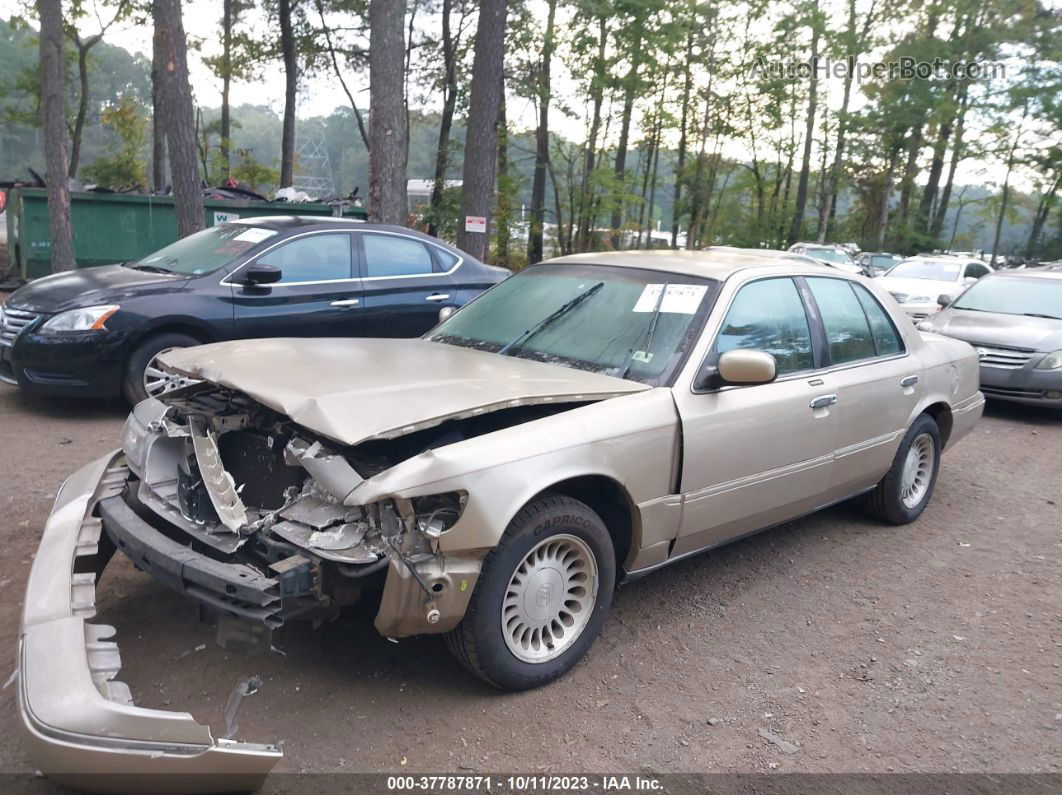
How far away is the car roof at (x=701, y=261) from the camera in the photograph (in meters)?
4.25

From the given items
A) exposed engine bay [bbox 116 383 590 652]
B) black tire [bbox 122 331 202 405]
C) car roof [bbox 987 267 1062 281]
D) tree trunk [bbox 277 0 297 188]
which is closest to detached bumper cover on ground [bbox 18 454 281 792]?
exposed engine bay [bbox 116 383 590 652]

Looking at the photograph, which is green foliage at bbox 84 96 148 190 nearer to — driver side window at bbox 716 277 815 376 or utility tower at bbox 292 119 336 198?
utility tower at bbox 292 119 336 198

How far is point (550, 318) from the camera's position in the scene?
4281 millimetres

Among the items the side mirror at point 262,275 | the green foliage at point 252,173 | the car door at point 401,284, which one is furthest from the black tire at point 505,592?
the green foliage at point 252,173

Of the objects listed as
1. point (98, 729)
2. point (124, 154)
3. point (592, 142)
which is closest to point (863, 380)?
point (98, 729)

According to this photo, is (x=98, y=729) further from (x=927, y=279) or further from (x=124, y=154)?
(x=124, y=154)

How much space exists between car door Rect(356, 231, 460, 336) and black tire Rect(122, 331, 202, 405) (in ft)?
5.25

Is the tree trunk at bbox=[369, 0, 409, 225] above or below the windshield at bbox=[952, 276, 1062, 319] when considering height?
above

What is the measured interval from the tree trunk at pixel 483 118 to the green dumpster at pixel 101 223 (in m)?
3.82

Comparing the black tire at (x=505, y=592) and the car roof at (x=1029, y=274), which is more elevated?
the car roof at (x=1029, y=274)

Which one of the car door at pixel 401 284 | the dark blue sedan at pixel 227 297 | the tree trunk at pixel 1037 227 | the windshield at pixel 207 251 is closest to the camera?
the dark blue sedan at pixel 227 297

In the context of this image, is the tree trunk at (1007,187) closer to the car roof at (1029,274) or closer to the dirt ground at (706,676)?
the car roof at (1029,274)

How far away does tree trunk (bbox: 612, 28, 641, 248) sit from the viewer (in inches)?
846

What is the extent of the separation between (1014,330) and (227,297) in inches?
308
